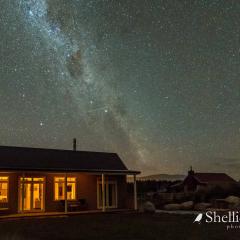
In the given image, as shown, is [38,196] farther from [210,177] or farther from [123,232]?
[210,177]

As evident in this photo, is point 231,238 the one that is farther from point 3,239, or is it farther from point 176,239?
point 3,239

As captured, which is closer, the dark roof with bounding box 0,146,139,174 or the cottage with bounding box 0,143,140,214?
the cottage with bounding box 0,143,140,214

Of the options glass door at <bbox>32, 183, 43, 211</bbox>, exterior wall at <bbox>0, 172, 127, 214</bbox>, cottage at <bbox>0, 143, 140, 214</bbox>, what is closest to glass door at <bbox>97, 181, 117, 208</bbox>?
cottage at <bbox>0, 143, 140, 214</bbox>

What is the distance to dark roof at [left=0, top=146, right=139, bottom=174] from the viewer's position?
25938mm

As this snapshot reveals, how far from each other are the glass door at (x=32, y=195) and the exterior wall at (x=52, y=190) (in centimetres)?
24

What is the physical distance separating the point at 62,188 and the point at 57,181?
60 centimetres

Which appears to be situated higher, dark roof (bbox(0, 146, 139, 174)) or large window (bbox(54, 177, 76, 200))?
dark roof (bbox(0, 146, 139, 174))

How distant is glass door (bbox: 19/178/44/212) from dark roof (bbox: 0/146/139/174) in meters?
1.01

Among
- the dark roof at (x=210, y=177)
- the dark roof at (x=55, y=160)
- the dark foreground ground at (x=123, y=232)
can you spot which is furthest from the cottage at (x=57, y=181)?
the dark roof at (x=210, y=177)

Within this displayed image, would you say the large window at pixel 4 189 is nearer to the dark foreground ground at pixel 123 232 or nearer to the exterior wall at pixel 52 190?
the exterior wall at pixel 52 190

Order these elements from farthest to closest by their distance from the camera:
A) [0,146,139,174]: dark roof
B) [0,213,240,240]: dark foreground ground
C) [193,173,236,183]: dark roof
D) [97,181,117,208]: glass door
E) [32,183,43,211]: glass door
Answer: [193,173,236,183]: dark roof, [97,181,117,208]: glass door, [32,183,43,211]: glass door, [0,146,139,174]: dark roof, [0,213,240,240]: dark foreground ground

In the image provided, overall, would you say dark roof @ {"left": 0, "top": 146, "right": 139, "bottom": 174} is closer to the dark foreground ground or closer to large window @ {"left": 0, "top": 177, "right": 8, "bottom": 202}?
large window @ {"left": 0, "top": 177, "right": 8, "bottom": 202}

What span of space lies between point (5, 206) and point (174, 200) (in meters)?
16.6

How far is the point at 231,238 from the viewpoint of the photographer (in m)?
14.6
